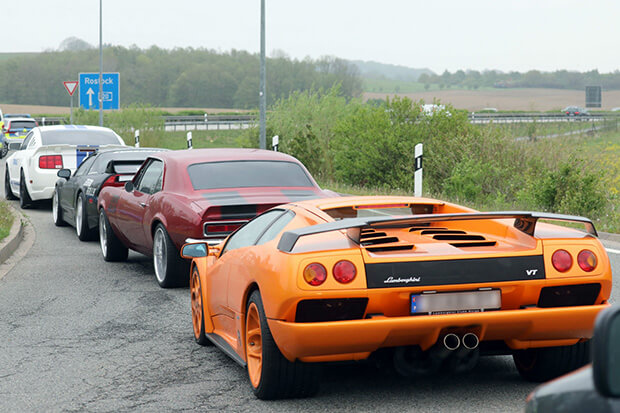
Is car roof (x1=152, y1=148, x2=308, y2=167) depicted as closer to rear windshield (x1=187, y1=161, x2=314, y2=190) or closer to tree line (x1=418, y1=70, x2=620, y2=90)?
rear windshield (x1=187, y1=161, x2=314, y2=190)

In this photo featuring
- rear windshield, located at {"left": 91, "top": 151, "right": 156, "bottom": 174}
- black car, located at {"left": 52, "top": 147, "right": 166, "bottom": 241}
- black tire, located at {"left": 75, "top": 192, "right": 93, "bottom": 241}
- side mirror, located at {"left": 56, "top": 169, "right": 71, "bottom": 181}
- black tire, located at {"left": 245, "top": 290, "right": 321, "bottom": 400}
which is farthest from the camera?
side mirror, located at {"left": 56, "top": 169, "right": 71, "bottom": 181}

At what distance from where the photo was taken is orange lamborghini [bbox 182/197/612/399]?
489cm

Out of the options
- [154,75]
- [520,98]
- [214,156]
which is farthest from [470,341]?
[520,98]

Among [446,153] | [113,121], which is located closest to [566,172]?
[446,153]

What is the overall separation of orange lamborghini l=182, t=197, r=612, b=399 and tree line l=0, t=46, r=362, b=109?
110 m

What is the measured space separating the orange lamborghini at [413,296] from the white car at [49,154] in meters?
13.5

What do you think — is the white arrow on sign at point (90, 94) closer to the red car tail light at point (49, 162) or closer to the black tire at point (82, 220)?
the red car tail light at point (49, 162)

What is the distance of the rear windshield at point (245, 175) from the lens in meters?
9.88

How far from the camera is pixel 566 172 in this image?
17.4 m

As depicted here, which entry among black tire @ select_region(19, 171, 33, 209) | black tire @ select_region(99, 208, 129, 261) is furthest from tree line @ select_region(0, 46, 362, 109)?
black tire @ select_region(99, 208, 129, 261)

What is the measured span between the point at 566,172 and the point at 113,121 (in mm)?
29342

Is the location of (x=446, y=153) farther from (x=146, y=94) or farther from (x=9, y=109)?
(x=146, y=94)

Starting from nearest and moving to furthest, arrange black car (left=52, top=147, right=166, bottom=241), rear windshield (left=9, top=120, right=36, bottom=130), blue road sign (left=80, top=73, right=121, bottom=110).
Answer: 1. black car (left=52, top=147, right=166, bottom=241)
2. blue road sign (left=80, top=73, right=121, bottom=110)
3. rear windshield (left=9, top=120, right=36, bottom=130)

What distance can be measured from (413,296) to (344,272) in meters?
0.38
